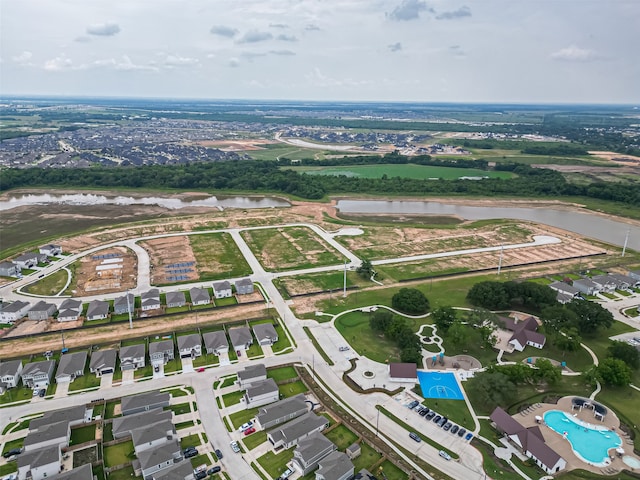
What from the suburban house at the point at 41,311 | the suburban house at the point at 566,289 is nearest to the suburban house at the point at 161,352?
the suburban house at the point at 41,311

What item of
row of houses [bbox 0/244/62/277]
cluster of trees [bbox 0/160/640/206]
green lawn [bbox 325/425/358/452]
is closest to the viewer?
green lawn [bbox 325/425/358/452]

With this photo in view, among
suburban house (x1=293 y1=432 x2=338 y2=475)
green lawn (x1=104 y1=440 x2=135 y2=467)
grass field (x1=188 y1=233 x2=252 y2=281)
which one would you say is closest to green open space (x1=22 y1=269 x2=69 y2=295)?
grass field (x1=188 y1=233 x2=252 y2=281)

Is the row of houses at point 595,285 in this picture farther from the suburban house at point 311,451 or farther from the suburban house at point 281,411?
the suburban house at point 311,451

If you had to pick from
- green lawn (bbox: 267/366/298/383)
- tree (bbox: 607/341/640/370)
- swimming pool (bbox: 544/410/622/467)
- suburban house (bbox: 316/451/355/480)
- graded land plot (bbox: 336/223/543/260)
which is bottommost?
green lawn (bbox: 267/366/298/383)

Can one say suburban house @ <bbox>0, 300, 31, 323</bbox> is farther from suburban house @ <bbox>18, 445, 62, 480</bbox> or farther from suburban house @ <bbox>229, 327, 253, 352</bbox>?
suburban house @ <bbox>229, 327, 253, 352</bbox>

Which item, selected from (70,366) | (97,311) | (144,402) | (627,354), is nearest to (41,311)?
(97,311)

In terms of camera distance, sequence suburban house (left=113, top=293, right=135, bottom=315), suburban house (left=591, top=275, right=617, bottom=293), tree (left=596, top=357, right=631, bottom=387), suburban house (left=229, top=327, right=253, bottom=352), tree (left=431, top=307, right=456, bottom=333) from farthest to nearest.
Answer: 1. suburban house (left=591, top=275, right=617, bottom=293)
2. suburban house (left=113, top=293, right=135, bottom=315)
3. tree (left=431, top=307, right=456, bottom=333)
4. suburban house (left=229, top=327, right=253, bottom=352)
5. tree (left=596, top=357, right=631, bottom=387)
